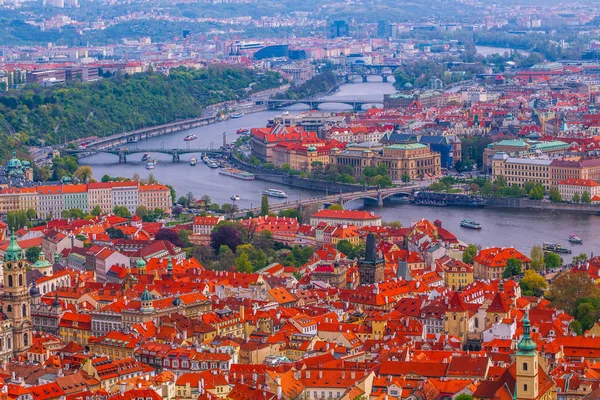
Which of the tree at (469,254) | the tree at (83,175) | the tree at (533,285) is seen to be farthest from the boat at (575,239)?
the tree at (83,175)

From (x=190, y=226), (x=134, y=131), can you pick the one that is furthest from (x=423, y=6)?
(x=190, y=226)

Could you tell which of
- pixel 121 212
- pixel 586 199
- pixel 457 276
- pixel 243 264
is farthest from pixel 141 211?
pixel 457 276

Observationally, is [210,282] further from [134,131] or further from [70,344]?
[134,131]

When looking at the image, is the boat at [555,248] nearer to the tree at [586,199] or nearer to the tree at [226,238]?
the tree at [226,238]

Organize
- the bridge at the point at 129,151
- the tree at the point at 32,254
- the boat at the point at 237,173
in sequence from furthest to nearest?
the bridge at the point at 129,151, the boat at the point at 237,173, the tree at the point at 32,254

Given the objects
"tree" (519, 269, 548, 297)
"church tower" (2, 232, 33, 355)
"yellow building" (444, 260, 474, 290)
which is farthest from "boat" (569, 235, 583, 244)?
"church tower" (2, 232, 33, 355)
